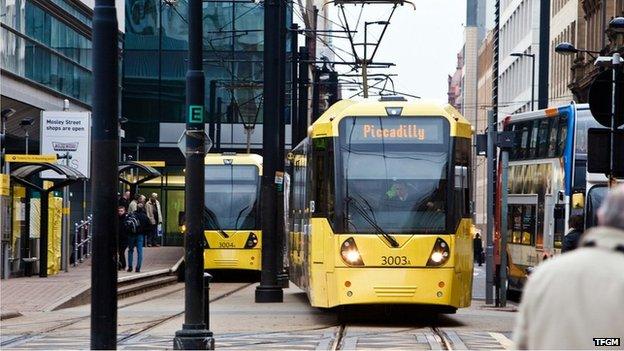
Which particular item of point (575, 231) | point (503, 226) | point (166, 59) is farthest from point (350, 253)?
point (166, 59)

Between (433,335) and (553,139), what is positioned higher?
(553,139)

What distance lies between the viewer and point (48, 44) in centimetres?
4325

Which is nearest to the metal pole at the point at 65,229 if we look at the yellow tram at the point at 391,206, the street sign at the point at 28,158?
the street sign at the point at 28,158

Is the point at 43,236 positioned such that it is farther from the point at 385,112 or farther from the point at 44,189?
the point at 385,112

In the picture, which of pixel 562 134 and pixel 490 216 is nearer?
pixel 490 216

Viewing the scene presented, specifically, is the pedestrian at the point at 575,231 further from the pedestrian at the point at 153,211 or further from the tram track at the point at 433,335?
the pedestrian at the point at 153,211

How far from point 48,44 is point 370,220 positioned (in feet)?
78.0

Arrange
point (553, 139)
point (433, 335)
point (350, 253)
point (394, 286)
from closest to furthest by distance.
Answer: point (433, 335)
point (394, 286)
point (350, 253)
point (553, 139)

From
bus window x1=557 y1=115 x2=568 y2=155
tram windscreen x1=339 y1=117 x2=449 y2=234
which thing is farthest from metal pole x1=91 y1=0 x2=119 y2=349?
bus window x1=557 y1=115 x2=568 y2=155

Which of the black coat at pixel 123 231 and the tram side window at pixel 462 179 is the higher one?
the tram side window at pixel 462 179

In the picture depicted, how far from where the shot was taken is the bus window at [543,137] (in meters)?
31.8

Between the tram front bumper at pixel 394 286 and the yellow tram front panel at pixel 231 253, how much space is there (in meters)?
17.7

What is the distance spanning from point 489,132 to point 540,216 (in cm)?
422

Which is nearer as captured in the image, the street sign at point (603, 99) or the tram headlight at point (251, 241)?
the street sign at point (603, 99)
